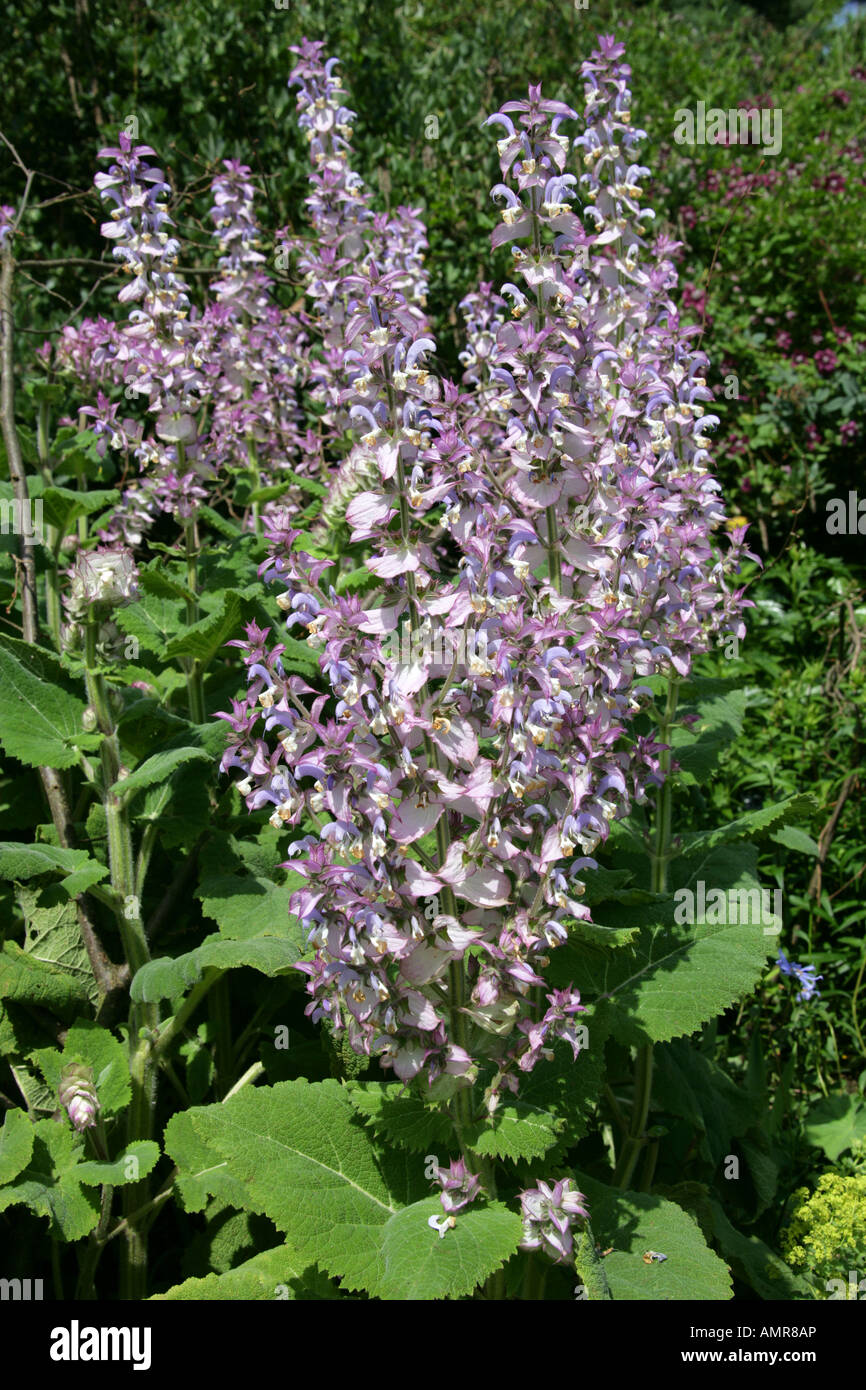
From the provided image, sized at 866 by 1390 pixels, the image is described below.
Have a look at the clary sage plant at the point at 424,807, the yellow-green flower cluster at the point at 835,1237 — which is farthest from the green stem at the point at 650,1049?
the yellow-green flower cluster at the point at 835,1237

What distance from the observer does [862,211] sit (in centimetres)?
767

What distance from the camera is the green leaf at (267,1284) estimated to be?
94.0 inches

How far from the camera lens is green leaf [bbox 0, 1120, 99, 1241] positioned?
2.44m

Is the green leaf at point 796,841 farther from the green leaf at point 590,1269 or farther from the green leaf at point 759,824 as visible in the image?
the green leaf at point 590,1269

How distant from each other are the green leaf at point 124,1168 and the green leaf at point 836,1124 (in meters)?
2.01

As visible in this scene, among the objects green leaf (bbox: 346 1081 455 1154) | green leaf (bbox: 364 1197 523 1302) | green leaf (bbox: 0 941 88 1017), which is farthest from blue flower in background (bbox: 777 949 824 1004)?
green leaf (bbox: 0 941 88 1017)

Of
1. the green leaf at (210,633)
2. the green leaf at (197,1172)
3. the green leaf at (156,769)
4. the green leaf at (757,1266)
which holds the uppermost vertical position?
the green leaf at (210,633)

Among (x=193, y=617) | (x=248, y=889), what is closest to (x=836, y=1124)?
(x=248, y=889)

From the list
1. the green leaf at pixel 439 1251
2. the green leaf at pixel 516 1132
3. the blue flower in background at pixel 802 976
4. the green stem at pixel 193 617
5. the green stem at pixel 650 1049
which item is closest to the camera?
the green leaf at pixel 439 1251

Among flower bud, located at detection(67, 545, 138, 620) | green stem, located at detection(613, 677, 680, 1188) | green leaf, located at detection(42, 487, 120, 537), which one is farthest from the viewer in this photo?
green leaf, located at detection(42, 487, 120, 537)

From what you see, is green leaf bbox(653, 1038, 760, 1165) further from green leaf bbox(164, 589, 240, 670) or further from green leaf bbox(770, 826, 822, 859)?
green leaf bbox(164, 589, 240, 670)

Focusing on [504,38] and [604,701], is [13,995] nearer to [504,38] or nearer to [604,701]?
[604,701]

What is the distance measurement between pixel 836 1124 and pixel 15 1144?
2384mm

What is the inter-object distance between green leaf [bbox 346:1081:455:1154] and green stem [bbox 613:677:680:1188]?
636mm
